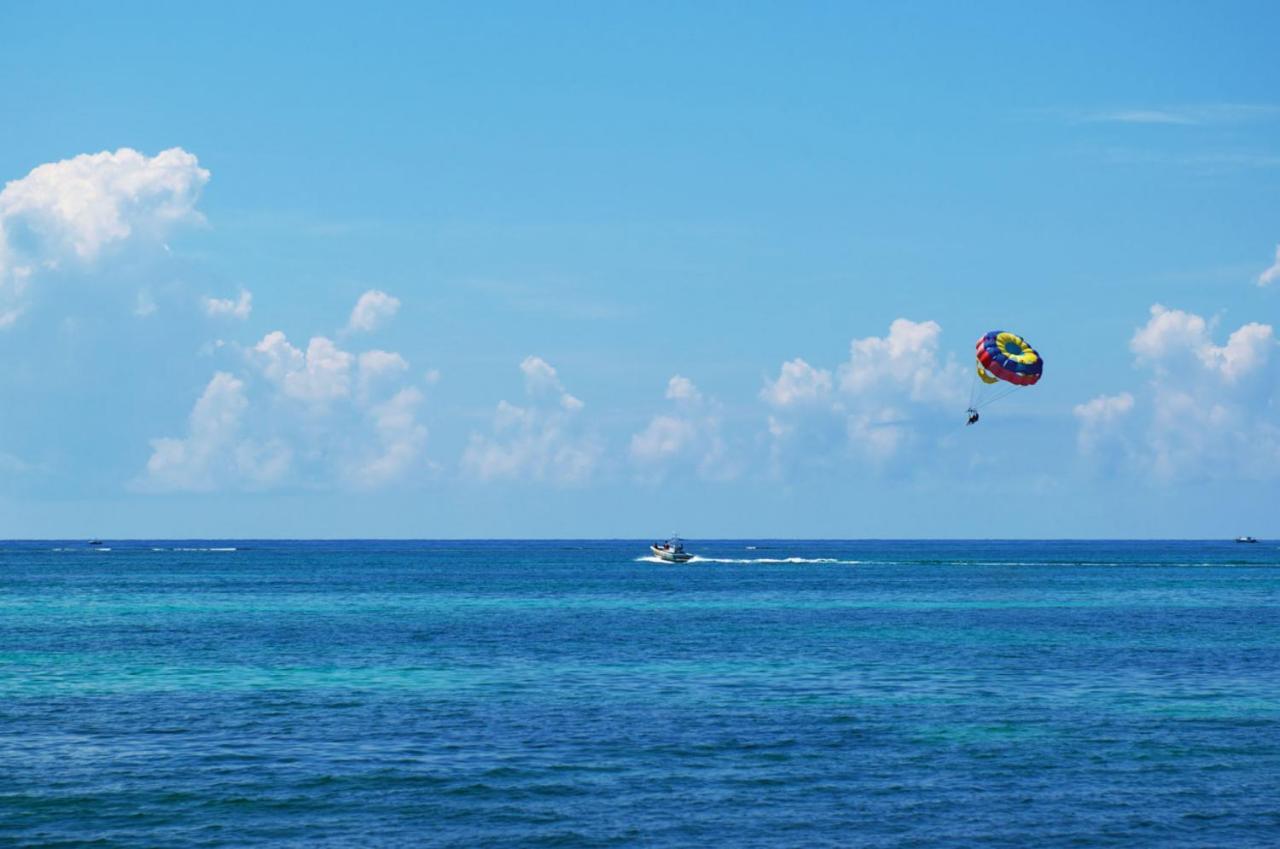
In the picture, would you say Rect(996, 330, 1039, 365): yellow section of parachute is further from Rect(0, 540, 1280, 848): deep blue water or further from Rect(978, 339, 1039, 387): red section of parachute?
Rect(0, 540, 1280, 848): deep blue water

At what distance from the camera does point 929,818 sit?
3303 cm

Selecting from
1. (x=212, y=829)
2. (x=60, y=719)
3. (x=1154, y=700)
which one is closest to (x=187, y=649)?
(x=60, y=719)

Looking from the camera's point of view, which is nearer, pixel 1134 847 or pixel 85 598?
pixel 1134 847

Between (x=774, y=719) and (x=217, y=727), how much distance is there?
1939 centimetres

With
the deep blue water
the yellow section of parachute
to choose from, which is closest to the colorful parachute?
the yellow section of parachute

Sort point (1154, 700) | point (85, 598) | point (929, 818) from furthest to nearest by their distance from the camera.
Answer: point (85, 598), point (1154, 700), point (929, 818)

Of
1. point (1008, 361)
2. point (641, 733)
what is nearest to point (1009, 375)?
point (1008, 361)

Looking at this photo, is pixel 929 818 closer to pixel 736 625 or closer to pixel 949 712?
pixel 949 712

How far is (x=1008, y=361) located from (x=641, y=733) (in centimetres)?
4647

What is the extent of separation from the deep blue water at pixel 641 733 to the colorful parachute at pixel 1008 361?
15.9m

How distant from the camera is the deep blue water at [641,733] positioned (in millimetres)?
32562

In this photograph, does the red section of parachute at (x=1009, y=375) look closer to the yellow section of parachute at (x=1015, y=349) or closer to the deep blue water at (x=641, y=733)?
the yellow section of parachute at (x=1015, y=349)

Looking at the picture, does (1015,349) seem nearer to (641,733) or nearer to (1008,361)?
(1008,361)

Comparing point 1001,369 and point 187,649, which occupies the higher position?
point 1001,369
